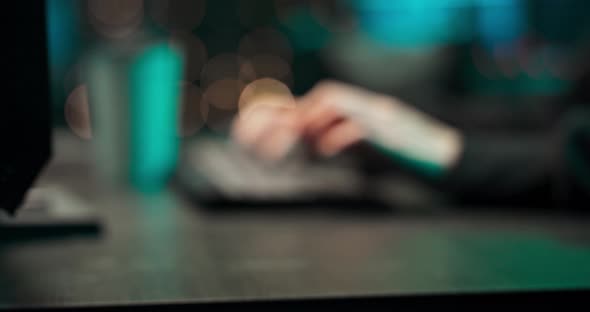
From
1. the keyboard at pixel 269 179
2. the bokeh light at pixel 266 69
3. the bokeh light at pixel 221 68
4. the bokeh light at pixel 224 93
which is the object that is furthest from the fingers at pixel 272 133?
the bokeh light at pixel 221 68

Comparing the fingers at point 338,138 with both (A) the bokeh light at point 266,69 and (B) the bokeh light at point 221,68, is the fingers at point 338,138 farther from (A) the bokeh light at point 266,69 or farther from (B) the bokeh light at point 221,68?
A: (B) the bokeh light at point 221,68

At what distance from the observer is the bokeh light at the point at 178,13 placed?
2383 millimetres

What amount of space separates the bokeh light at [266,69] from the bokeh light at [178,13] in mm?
222

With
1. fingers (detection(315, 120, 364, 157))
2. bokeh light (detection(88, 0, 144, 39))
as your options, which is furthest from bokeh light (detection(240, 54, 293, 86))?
fingers (detection(315, 120, 364, 157))

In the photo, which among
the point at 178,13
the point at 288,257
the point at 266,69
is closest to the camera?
the point at 288,257

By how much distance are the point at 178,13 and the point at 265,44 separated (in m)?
0.30

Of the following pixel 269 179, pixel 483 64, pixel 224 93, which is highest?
pixel 269 179

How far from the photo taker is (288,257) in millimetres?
561

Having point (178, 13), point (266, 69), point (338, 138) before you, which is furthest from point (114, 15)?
point (338, 138)

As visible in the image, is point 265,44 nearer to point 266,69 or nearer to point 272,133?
point 266,69

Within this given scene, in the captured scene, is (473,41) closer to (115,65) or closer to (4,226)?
(115,65)

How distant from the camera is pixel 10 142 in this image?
1.52ft

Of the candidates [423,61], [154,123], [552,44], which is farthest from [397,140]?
[552,44]

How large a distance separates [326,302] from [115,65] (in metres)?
0.50
